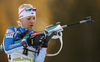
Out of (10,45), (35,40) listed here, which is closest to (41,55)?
(35,40)

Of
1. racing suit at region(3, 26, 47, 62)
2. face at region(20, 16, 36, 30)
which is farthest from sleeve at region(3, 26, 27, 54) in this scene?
face at region(20, 16, 36, 30)

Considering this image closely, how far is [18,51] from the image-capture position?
58.7 inches

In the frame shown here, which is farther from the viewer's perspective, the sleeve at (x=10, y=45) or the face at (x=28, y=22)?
the face at (x=28, y=22)

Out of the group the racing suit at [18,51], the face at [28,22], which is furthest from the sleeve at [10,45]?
the face at [28,22]

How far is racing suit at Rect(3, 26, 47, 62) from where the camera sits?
1405 mm

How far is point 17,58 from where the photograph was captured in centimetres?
149

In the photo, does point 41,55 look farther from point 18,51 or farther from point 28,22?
point 28,22

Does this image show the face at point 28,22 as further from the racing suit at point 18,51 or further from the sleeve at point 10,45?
the sleeve at point 10,45

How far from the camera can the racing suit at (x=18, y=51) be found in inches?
55.3

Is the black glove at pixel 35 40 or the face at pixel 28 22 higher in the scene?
the face at pixel 28 22

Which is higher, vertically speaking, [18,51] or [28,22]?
[28,22]

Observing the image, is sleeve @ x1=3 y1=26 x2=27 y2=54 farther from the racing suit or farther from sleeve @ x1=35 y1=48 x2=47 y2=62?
sleeve @ x1=35 y1=48 x2=47 y2=62

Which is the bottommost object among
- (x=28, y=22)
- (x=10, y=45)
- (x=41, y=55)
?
(x=41, y=55)

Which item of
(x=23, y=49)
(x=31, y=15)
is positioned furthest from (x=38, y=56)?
(x=31, y=15)
